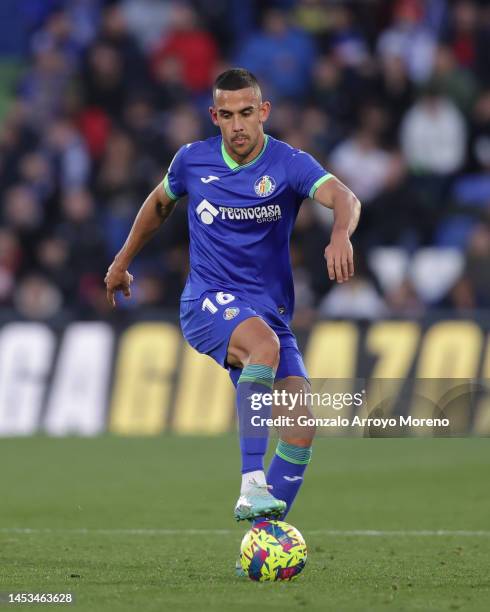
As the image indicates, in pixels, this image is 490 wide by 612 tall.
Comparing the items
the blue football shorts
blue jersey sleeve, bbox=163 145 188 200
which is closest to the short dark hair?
blue jersey sleeve, bbox=163 145 188 200

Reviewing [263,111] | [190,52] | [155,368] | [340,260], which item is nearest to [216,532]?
[263,111]

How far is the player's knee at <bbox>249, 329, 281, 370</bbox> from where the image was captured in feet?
22.0

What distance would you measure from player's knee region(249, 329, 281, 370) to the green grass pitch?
→ 954 mm

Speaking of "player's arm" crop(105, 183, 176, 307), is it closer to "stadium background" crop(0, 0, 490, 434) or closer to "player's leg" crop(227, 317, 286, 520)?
"player's leg" crop(227, 317, 286, 520)

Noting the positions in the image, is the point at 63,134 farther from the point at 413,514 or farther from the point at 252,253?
the point at 252,253

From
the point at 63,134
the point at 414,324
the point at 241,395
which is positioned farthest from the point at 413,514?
the point at 63,134

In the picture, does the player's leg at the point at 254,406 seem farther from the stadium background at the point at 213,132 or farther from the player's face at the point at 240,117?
the stadium background at the point at 213,132

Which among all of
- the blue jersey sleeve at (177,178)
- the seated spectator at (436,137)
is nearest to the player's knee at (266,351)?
the blue jersey sleeve at (177,178)

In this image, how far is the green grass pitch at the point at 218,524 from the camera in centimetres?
614

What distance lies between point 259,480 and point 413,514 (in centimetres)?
324

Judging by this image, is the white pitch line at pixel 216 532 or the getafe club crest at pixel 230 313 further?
the white pitch line at pixel 216 532

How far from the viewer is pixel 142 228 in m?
7.56

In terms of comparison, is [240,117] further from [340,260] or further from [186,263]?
[186,263]

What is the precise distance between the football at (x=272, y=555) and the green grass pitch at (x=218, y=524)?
0.09 meters
